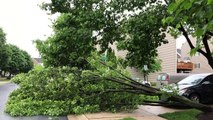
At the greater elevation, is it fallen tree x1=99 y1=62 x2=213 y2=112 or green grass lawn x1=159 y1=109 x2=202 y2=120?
fallen tree x1=99 y1=62 x2=213 y2=112

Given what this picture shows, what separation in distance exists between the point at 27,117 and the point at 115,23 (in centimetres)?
447

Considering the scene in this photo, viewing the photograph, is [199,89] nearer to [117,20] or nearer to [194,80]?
[194,80]

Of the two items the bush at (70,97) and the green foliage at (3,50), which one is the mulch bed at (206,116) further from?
the green foliage at (3,50)

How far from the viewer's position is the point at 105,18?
37.1 ft

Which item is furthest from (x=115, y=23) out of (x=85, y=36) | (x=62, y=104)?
(x=62, y=104)

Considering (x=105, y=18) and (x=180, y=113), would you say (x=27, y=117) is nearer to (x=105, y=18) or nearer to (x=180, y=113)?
(x=105, y=18)

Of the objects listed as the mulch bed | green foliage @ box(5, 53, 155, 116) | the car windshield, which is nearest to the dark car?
the car windshield

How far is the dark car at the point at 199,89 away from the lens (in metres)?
13.8

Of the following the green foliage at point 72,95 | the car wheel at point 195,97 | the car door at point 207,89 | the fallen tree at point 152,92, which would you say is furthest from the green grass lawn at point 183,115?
the car door at point 207,89

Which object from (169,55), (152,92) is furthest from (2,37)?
(152,92)

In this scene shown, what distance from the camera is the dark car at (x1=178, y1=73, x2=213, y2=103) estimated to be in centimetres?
1376

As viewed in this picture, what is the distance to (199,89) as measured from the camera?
45.7 ft

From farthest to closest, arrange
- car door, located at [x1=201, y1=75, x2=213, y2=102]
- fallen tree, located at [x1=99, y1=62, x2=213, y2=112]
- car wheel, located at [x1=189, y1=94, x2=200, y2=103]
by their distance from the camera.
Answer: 1. car door, located at [x1=201, y1=75, x2=213, y2=102]
2. car wheel, located at [x1=189, y1=94, x2=200, y2=103]
3. fallen tree, located at [x1=99, y1=62, x2=213, y2=112]

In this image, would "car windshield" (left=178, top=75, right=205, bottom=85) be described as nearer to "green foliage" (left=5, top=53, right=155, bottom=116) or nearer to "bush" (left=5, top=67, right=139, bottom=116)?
"green foliage" (left=5, top=53, right=155, bottom=116)
